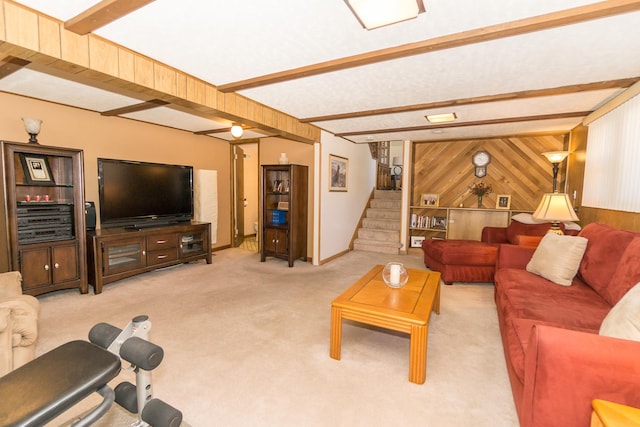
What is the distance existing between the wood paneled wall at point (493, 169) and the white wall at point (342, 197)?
1.17 metres

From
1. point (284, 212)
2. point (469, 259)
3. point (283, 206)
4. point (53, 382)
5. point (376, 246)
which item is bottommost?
point (376, 246)

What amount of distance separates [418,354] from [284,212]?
3.78 metres

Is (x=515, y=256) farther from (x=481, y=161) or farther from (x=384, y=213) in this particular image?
(x=384, y=213)

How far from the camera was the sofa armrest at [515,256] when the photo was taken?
307 centimetres

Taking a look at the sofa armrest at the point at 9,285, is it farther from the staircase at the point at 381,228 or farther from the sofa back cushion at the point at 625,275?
the staircase at the point at 381,228

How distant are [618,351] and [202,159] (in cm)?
576

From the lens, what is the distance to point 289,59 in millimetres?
2326

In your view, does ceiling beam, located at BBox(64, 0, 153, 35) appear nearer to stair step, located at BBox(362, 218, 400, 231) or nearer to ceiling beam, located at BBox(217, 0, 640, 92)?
ceiling beam, located at BBox(217, 0, 640, 92)

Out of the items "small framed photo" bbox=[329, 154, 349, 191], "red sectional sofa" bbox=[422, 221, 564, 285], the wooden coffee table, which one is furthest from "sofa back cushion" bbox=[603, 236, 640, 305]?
"small framed photo" bbox=[329, 154, 349, 191]

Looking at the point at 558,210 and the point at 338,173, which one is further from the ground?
the point at 338,173

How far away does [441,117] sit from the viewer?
399cm

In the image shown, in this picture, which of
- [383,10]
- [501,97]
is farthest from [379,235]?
[383,10]

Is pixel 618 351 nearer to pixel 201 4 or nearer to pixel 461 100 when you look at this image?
pixel 201 4

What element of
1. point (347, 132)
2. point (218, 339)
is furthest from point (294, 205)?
point (218, 339)
